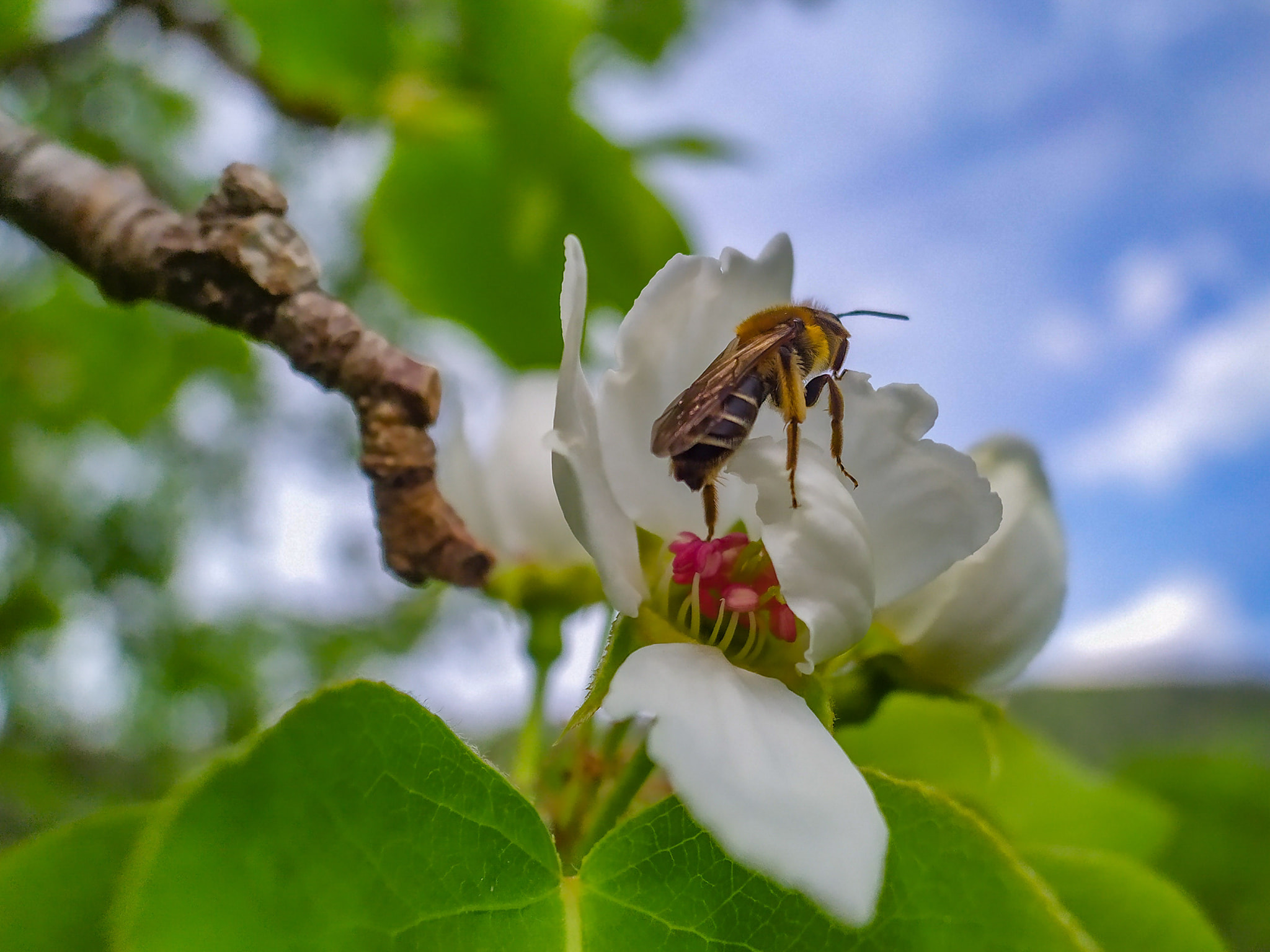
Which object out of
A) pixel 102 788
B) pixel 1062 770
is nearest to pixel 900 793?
pixel 1062 770

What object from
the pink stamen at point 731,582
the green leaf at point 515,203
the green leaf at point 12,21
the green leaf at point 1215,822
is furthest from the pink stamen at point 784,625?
the green leaf at point 12,21

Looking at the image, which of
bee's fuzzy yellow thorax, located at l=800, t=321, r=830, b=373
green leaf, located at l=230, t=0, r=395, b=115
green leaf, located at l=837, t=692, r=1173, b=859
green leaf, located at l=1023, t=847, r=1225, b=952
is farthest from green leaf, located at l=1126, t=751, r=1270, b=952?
green leaf, located at l=230, t=0, r=395, b=115

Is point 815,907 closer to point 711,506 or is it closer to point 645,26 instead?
point 711,506

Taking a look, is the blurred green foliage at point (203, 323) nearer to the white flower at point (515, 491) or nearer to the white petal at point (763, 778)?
the white flower at point (515, 491)

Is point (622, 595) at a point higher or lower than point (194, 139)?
higher

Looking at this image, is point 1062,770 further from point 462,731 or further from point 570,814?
point 462,731

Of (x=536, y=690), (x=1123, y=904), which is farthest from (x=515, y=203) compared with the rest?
(x=1123, y=904)

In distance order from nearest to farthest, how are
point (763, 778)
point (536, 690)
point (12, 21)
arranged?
point (763, 778)
point (536, 690)
point (12, 21)
